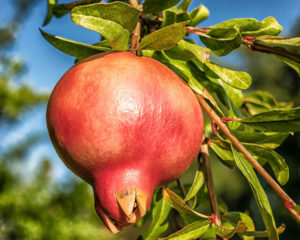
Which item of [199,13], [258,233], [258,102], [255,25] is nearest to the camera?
[258,233]

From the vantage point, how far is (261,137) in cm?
69

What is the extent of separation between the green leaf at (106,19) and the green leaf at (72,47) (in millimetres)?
49

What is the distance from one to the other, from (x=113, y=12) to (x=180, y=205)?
292mm

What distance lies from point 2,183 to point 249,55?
10.2m

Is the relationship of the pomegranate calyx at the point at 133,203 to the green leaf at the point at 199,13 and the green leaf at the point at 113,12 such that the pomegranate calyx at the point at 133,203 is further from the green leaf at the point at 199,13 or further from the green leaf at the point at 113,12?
the green leaf at the point at 199,13

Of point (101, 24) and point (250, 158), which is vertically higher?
point (101, 24)

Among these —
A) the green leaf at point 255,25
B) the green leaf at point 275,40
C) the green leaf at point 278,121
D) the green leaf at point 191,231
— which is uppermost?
the green leaf at point 255,25

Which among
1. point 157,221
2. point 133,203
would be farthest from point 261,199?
point 157,221

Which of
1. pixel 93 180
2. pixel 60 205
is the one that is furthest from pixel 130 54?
pixel 60 205

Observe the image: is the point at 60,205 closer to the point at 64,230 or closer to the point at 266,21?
the point at 64,230

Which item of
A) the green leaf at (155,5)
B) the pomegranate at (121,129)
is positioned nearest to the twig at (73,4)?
the green leaf at (155,5)

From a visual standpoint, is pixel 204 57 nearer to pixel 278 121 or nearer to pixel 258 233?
pixel 278 121

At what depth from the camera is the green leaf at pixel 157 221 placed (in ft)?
2.43

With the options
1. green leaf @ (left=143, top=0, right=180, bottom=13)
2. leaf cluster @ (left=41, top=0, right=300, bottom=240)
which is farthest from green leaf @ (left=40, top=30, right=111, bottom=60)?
green leaf @ (left=143, top=0, right=180, bottom=13)
